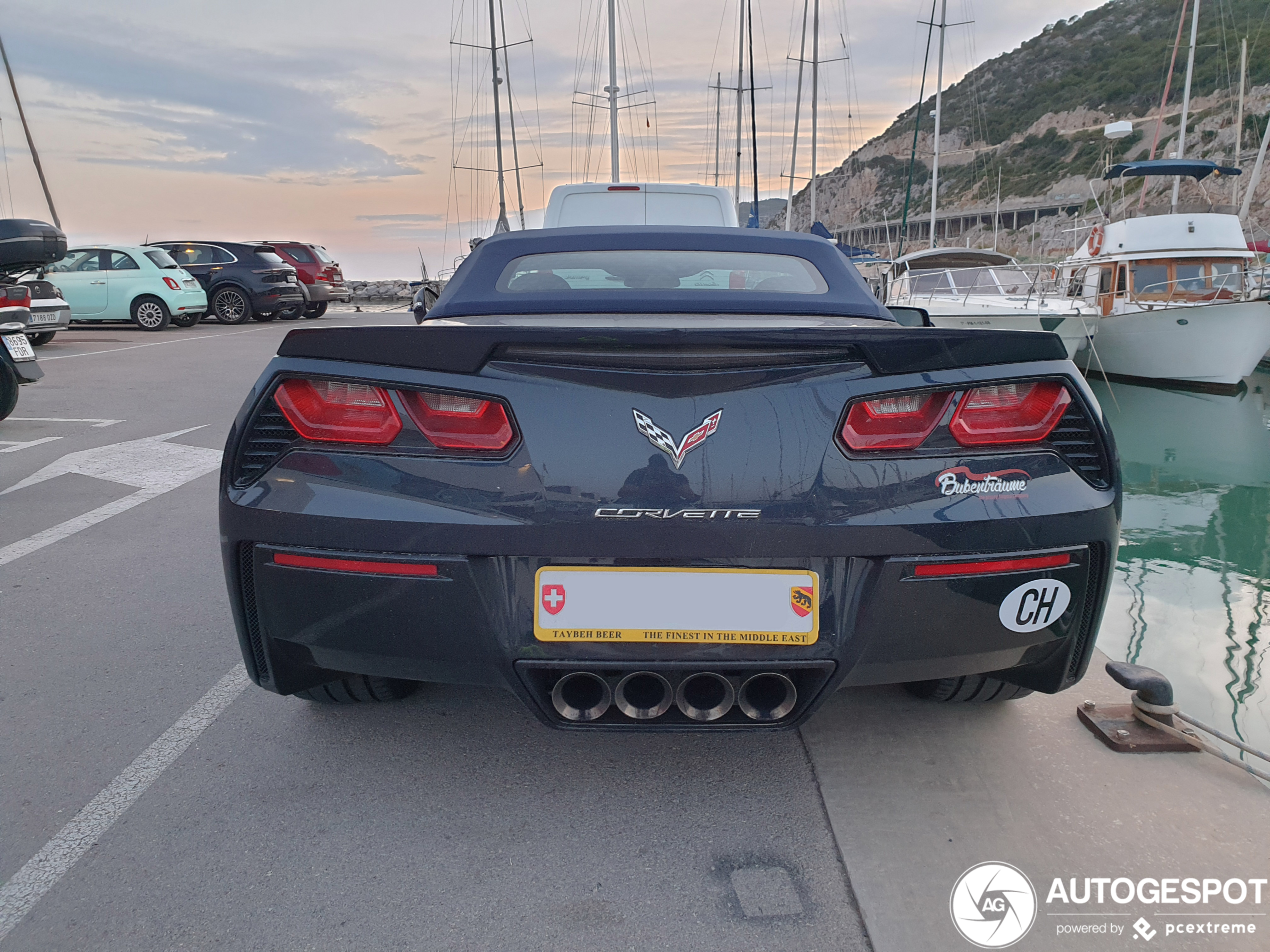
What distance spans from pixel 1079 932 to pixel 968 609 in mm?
636

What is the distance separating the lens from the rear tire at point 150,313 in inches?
713

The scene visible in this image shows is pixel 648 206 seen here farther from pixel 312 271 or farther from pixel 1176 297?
pixel 312 271

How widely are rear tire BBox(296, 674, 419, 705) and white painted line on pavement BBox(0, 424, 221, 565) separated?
2668 mm

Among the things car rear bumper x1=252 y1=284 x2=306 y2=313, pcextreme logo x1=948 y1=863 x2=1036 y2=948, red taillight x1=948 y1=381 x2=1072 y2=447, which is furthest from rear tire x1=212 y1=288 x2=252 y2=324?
pcextreme logo x1=948 y1=863 x2=1036 y2=948

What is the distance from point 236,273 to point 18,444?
1479cm

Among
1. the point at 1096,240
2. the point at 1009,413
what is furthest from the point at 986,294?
the point at 1009,413

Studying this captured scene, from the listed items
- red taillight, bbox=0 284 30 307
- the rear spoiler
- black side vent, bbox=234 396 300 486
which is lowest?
red taillight, bbox=0 284 30 307

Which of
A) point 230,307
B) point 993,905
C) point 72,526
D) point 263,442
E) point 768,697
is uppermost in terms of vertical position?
point 263,442

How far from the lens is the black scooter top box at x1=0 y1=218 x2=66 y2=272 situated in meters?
7.38

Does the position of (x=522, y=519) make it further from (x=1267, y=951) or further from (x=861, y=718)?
(x=1267, y=951)

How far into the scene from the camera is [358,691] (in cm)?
245

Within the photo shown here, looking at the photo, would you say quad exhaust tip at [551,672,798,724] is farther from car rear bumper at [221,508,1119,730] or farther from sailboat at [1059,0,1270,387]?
sailboat at [1059,0,1270,387]

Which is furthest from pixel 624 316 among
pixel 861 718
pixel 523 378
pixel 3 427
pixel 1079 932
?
pixel 3 427

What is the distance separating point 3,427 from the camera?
7562 mm
